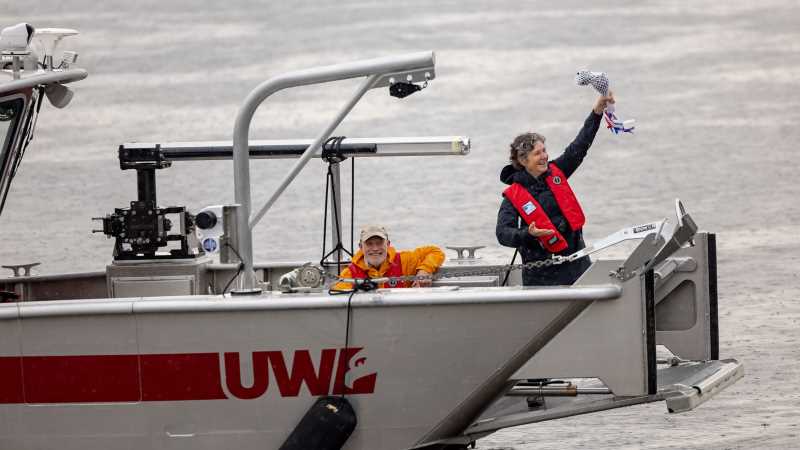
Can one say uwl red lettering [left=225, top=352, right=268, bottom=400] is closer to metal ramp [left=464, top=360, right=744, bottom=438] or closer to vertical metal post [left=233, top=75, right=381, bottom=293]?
vertical metal post [left=233, top=75, right=381, bottom=293]

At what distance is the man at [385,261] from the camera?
30.0ft

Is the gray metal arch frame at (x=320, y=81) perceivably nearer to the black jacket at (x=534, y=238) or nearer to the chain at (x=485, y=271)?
the chain at (x=485, y=271)

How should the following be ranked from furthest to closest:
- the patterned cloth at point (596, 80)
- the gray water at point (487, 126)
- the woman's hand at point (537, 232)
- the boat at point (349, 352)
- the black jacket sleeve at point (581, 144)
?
1. the gray water at point (487, 126)
2. the black jacket sleeve at point (581, 144)
3. the patterned cloth at point (596, 80)
4. the woman's hand at point (537, 232)
5. the boat at point (349, 352)

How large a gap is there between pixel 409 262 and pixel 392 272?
0.15 meters

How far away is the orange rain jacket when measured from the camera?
9211 mm

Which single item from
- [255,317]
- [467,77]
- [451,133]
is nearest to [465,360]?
[255,317]

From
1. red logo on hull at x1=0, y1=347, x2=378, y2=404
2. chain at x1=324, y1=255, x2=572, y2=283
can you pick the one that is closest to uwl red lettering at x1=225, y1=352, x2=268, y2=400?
red logo on hull at x1=0, y1=347, x2=378, y2=404

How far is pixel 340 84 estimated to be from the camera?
81.7ft

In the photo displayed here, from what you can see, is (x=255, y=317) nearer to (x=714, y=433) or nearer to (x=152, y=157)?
(x=152, y=157)

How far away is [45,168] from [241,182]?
11.8 metres

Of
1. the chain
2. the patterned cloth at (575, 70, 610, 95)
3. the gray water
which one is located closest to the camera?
the chain

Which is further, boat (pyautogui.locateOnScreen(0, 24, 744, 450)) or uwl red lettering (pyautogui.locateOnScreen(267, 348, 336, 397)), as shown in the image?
uwl red lettering (pyautogui.locateOnScreen(267, 348, 336, 397))

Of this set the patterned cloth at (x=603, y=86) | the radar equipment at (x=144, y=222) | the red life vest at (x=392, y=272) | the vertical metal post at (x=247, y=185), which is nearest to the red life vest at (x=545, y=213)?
the patterned cloth at (x=603, y=86)

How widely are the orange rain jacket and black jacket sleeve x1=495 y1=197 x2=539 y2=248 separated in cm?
35
